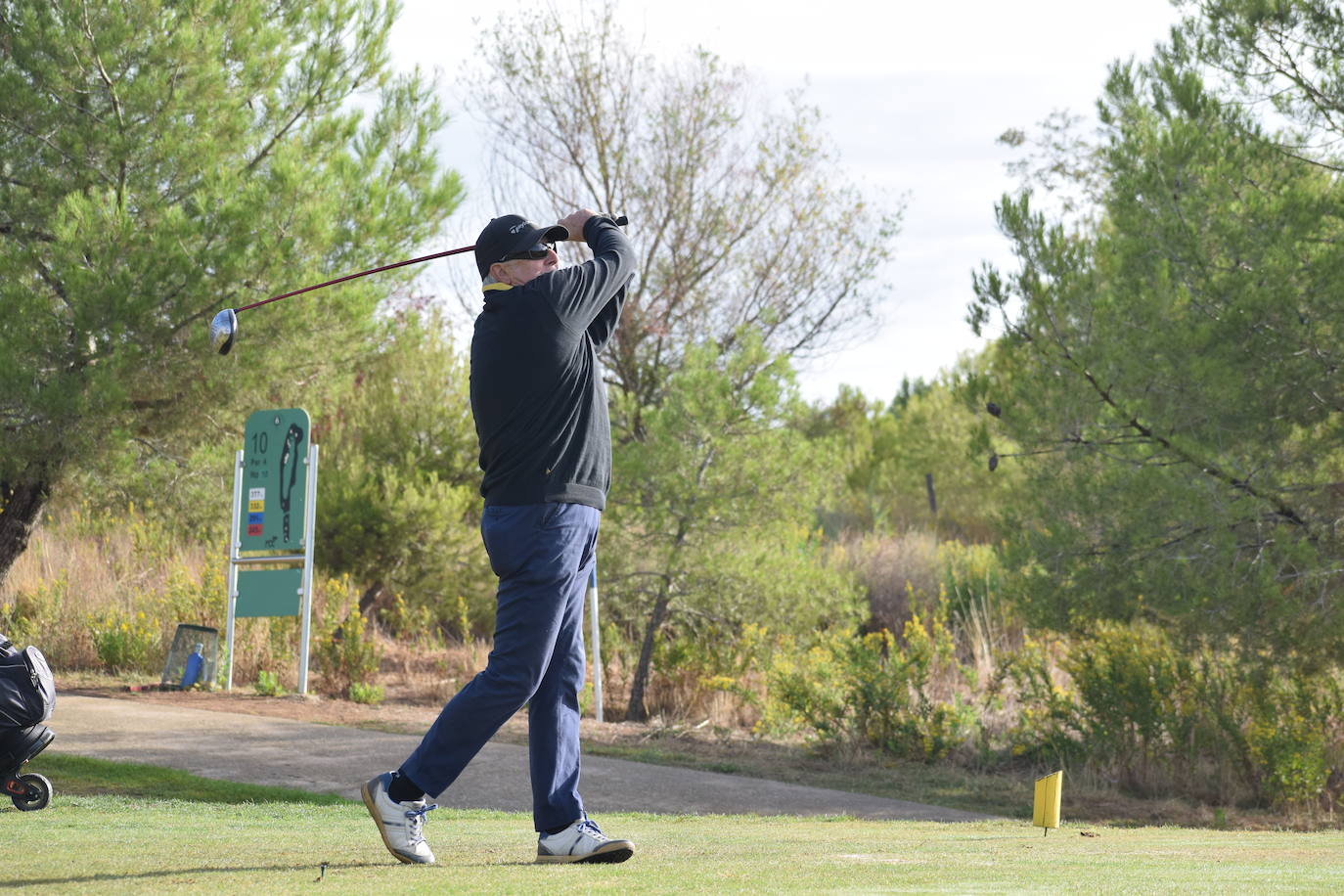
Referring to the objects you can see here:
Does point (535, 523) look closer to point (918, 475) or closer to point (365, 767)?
point (365, 767)

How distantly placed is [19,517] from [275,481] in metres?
3.07

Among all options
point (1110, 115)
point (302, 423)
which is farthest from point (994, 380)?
point (302, 423)

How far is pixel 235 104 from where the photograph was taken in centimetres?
1277

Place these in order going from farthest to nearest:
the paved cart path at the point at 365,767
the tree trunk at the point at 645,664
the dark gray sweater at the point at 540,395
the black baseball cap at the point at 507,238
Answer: the tree trunk at the point at 645,664 < the paved cart path at the point at 365,767 < the black baseball cap at the point at 507,238 < the dark gray sweater at the point at 540,395

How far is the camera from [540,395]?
4.21 metres

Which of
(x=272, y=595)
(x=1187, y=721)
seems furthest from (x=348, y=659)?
(x=1187, y=721)

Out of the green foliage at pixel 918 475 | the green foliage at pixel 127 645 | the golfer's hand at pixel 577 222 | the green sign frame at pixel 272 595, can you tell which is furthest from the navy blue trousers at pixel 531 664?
the green foliage at pixel 918 475

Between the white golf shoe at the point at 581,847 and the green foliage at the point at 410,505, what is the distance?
12.0 meters

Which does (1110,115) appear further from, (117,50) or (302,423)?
(117,50)

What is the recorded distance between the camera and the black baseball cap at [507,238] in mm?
4387

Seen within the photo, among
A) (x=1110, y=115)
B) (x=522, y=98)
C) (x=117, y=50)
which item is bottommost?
(x=1110, y=115)

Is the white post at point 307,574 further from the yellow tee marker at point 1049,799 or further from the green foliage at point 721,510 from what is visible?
the yellow tee marker at point 1049,799

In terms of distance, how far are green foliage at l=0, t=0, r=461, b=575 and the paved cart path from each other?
3564 mm

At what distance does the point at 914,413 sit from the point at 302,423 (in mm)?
25648
